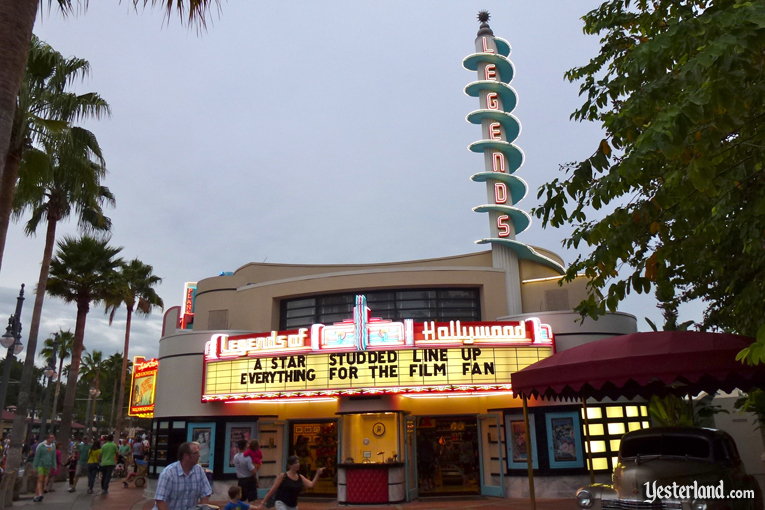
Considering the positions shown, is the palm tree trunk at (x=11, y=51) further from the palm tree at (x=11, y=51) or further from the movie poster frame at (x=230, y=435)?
the movie poster frame at (x=230, y=435)

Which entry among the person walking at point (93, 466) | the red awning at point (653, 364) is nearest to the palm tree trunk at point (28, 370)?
the person walking at point (93, 466)

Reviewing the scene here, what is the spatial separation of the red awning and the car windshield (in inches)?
34.6

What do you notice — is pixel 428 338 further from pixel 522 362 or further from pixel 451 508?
pixel 451 508

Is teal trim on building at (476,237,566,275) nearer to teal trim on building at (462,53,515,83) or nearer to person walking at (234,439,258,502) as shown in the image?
teal trim on building at (462,53,515,83)

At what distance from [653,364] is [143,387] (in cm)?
2134

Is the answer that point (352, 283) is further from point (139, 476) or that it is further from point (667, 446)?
point (667, 446)

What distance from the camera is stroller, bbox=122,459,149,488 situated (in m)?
23.6

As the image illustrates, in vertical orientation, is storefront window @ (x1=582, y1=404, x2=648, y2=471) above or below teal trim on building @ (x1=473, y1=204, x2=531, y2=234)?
below

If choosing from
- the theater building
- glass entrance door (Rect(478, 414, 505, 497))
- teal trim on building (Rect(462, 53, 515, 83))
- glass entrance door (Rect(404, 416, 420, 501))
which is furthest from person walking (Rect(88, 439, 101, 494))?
teal trim on building (Rect(462, 53, 515, 83))

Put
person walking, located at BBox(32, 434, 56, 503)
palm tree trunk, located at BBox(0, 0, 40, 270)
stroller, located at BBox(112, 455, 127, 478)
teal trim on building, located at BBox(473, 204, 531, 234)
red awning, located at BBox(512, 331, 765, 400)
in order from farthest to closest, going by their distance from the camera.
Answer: stroller, located at BBox(112, 455, 127, 478) → teal trim on building, located at BBox(473, 204, 531, 234) → person walking, located at BBox(32, 434, 56, 503) → red awning, located at BBox(512, 331, 765, 400) → palm tree trunk, located at BBox(0, 0, 40, 270)

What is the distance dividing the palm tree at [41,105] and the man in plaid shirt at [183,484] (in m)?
8.07

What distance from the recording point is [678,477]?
8422 millimetres

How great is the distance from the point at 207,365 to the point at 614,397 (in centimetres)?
1290

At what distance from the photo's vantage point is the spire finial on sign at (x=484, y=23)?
88.0 feet
